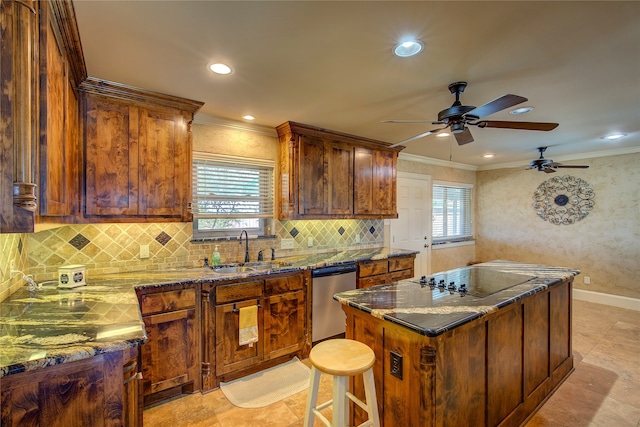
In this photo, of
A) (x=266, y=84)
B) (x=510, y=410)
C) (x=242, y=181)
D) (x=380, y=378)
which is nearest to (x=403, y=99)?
(x=266, y=84)

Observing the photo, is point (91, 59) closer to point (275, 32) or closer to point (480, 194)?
point (275, 32)

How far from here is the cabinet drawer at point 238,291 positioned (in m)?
2.43

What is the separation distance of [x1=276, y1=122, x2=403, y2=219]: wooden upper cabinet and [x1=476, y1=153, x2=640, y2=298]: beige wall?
299cm

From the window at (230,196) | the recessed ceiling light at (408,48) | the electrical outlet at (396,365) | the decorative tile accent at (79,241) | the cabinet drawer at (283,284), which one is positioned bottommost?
the electrical outlet at (396,365)

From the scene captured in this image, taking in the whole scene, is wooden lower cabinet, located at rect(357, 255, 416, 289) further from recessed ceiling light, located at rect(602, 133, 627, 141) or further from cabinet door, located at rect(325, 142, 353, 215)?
recessed ceiling light, located at rect(602, 133, 627, 141)

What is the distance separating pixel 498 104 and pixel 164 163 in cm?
255

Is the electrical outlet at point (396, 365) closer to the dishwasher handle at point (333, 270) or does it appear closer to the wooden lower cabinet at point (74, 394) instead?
the wooden lower cabinet at point (74, 394)

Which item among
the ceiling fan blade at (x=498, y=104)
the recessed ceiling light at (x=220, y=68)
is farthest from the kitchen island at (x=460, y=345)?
the recessed ceiling light at (x=220, y=68)

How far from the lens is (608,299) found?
4.64 m

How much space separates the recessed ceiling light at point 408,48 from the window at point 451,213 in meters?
3.98

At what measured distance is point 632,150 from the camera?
440 centimetres

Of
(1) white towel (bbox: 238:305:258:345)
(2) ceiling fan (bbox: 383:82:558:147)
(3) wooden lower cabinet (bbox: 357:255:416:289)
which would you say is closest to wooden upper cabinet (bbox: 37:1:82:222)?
(1) white towel (bbox: 238:305:258:345)

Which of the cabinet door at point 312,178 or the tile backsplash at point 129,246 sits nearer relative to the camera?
the tile backsplash at point 129,246

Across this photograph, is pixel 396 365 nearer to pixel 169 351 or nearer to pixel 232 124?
pixel 169 351
